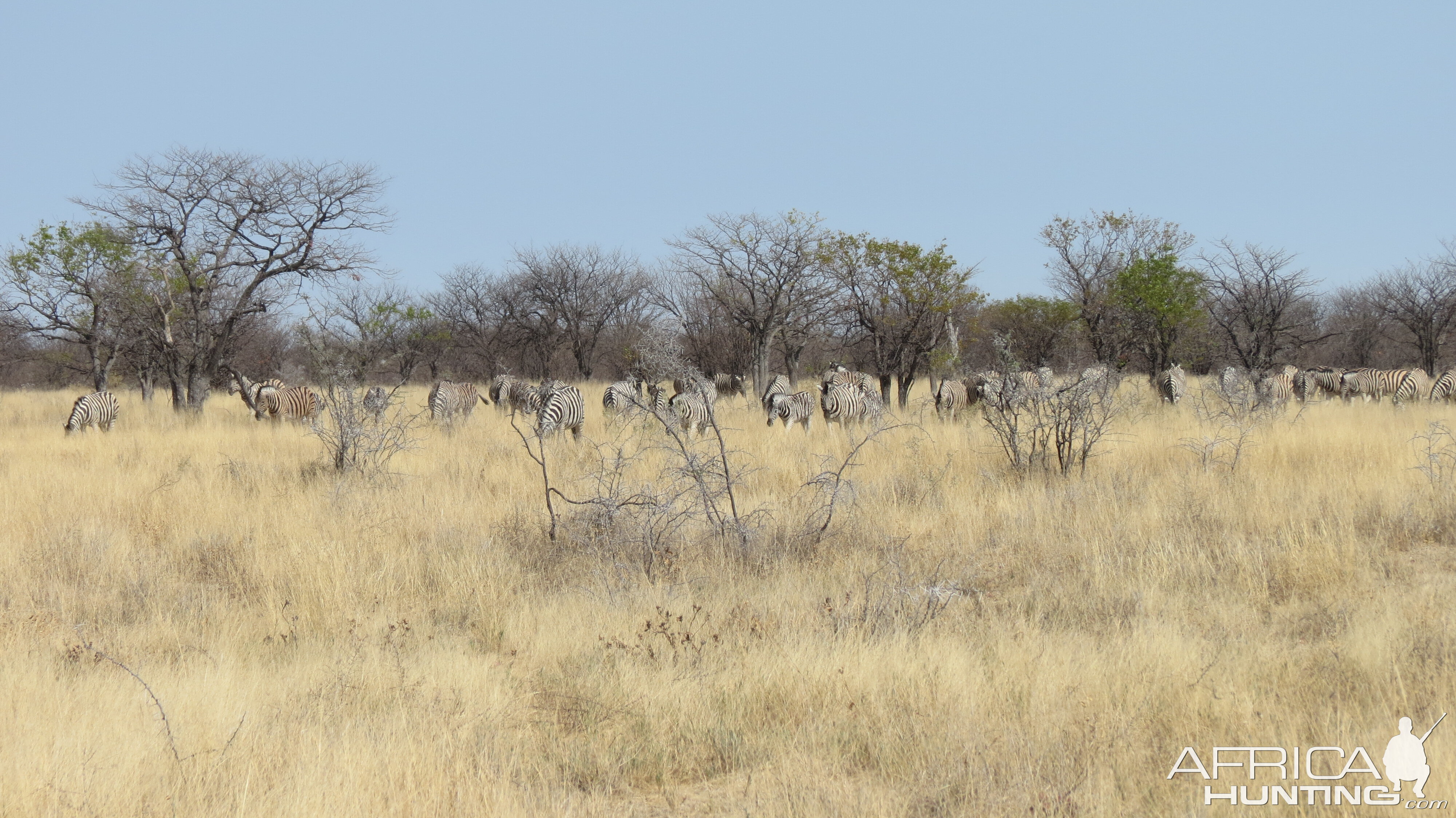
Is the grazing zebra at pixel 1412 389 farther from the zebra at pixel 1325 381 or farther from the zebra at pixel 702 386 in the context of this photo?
the zebra at pixel 702 386

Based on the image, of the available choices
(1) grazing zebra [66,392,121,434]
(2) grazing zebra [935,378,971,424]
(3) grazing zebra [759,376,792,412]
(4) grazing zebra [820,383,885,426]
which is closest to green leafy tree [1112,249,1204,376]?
(2) grazing zebra [935,378,971,424]

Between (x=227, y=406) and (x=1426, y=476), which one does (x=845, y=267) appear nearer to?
(x=1426, y=476)

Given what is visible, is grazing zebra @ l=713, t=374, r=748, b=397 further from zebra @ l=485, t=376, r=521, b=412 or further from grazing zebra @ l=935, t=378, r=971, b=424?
grazing zebra @ l=935, t=378, r=971, b=424

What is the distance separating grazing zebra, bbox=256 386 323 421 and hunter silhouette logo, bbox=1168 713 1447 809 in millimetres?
18462

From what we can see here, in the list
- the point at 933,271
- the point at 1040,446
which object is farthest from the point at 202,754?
the point at 933,271

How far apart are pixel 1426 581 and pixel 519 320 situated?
3511 centimetres

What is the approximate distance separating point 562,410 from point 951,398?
8.10 m

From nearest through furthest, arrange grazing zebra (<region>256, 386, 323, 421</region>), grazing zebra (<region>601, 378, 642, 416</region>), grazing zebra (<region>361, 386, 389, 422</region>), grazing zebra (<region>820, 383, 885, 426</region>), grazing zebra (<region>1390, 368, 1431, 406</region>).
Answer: grazing zebra (<region>361, 386, 389, 422</region>) < grazing zebra (<region>820, 383, 885, 426</region>) < grazing zebra (<region>601, 378, 642, 416</region>) < grazing zebra (<region>256, 386, 323, 421</region>) < grazing zebra (<region>1390, 368, 1431, 406</region>)

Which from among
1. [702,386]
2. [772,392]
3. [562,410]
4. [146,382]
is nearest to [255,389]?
[146,382]

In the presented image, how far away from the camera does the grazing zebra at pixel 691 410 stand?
576 inches

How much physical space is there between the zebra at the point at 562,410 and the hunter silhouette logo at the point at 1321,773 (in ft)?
39.0

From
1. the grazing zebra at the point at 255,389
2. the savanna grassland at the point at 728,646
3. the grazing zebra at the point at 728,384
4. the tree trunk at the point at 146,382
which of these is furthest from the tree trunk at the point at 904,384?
the tree trunk at the point at 146,382

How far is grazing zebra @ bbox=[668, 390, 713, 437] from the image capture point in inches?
576

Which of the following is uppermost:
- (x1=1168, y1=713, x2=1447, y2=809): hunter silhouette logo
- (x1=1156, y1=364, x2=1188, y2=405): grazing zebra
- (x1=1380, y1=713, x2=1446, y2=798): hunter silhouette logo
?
(x1=1156, y1=364, x2=1188, y2=405): grazing zebra
